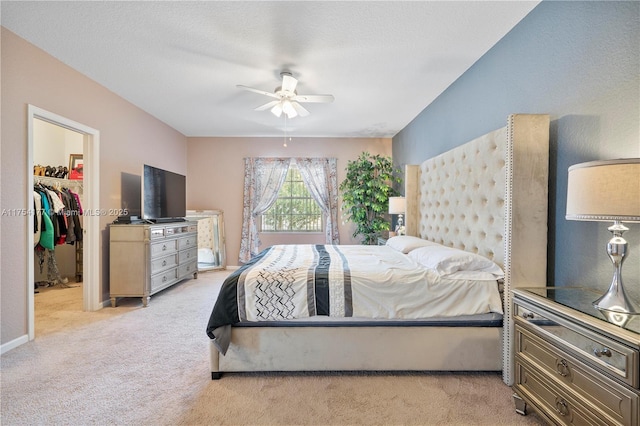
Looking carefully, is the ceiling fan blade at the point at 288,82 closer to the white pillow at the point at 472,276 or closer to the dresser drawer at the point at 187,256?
the white pillow at the point at 472,276

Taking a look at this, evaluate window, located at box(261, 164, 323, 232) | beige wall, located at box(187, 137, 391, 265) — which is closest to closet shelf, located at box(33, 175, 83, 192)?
beige wall, located at box(187, 137, 391, 265)

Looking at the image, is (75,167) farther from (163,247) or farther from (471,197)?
(471,197)

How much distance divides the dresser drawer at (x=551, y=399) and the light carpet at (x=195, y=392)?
0.23m

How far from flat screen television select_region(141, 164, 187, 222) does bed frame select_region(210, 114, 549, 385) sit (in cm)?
256

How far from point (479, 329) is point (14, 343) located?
3.62 m

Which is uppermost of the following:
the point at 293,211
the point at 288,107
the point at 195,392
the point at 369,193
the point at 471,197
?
the point at 288,107

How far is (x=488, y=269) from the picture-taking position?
2.01 m

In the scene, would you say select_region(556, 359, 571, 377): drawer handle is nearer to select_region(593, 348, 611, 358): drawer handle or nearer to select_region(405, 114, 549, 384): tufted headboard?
select_region(593, 348, 611, 358): drawer handle

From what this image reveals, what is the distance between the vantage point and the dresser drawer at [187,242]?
165 inches

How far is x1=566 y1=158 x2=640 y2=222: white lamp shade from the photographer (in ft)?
3.55

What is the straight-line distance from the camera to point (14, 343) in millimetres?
2336

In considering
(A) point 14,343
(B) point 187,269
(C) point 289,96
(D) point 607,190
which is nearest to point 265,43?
(C) point 289,96

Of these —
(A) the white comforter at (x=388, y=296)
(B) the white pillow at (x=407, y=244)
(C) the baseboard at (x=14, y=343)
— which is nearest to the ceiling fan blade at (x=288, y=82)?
(A) the white comforter at (x=388, y=296)

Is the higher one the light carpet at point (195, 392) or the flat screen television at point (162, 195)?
the flat screen television at point (162, 195)
